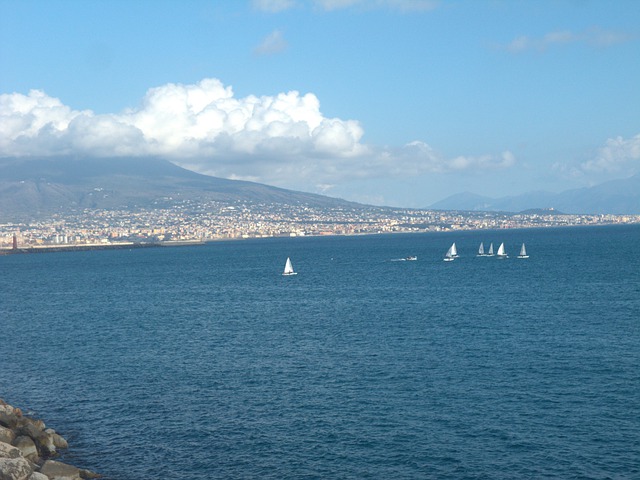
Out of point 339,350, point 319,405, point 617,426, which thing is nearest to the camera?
point 617,426

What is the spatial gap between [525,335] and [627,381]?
48.7ft

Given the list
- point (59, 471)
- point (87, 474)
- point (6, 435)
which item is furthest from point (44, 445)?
point (59, 471)

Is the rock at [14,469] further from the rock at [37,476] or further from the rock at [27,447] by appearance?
the rock at [27,447]

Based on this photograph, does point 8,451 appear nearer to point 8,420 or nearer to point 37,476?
point 37,476

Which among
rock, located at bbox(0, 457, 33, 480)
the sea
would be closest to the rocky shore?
rock, located at bbox(0, 457, 33, 480)

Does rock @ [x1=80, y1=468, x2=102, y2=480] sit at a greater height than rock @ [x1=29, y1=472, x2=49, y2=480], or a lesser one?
lesser

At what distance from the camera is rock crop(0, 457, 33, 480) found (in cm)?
2609

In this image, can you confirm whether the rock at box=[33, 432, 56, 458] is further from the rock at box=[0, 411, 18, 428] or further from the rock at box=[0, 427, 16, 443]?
the rock at box=[0, 411, 18, 428]

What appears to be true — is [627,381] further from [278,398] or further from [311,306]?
[311,306]

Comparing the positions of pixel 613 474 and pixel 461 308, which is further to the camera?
pixel 461 308

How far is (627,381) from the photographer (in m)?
38.8

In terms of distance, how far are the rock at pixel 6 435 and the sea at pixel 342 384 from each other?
2.36 meters

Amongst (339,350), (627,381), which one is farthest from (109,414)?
(627,381)

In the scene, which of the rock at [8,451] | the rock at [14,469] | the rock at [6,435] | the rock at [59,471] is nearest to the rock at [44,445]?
the rock at [6,435]
